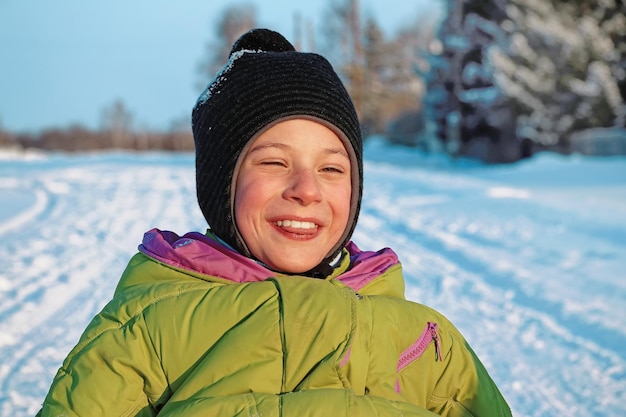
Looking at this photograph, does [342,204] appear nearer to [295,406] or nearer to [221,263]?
[221,263]

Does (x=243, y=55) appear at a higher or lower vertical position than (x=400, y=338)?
higher

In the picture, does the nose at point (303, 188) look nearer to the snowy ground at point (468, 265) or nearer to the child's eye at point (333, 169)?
the child's eye at point (333, 169)

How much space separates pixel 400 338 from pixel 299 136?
0.63m

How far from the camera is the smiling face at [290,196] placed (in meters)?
2.01

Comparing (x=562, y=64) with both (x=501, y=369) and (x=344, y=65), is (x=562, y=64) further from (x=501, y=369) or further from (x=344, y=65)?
(x=344, y=65)

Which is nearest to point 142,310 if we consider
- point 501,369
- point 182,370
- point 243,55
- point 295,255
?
point 182,370

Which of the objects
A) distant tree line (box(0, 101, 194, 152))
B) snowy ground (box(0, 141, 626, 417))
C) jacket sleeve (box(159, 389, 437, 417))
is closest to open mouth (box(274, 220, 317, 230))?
jacket sleeve (box(159, 389, 437, 417))

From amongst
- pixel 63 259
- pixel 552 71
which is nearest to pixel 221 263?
pixel 63 259

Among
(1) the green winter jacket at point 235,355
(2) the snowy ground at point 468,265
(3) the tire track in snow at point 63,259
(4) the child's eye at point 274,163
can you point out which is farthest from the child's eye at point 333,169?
(3) the tire track in snow at point 63,259

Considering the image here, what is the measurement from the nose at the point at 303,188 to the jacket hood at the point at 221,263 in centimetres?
21

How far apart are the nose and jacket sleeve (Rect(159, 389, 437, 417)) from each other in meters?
0.57

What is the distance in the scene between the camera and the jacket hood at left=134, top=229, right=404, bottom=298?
1.97m

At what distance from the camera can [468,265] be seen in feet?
18.9

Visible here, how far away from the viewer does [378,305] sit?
1.91 m
